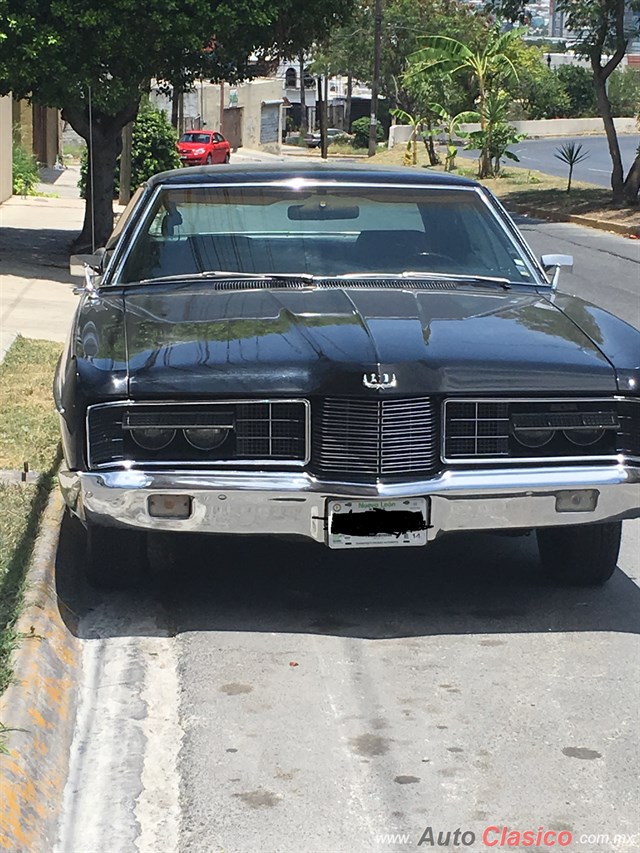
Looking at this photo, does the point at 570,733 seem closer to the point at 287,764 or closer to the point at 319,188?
the point at 287,764

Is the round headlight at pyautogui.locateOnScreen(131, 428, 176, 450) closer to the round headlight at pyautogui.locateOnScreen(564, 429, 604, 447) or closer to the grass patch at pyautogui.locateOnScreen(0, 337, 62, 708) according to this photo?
the grass patch at pyautogui.locateOnScreen(0, 337, 62, 708)

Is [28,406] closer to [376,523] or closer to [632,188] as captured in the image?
[376,523]

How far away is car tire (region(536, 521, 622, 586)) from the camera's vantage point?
5.50m

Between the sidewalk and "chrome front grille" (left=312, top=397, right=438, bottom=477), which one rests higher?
"chrome front grille" (left=312, top=397, right=438, bottom=477)

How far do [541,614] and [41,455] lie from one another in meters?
3.06

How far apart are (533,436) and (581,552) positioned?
80 cm

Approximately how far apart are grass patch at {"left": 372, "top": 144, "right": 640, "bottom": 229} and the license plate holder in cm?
1952

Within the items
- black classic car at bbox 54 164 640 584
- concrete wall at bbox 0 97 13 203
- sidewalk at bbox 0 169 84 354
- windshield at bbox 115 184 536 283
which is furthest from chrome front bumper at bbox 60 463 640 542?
concrete wall at bbox 0 97 13 203

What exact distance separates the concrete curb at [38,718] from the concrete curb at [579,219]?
20394mm

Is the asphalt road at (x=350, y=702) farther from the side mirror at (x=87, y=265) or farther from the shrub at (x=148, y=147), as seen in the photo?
the shrub at (x=148, y=147)

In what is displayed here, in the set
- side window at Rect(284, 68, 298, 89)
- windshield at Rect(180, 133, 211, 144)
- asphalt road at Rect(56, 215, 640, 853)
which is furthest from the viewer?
side window at Rect(284, 68, 298, 89)

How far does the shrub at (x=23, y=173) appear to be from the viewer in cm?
2990

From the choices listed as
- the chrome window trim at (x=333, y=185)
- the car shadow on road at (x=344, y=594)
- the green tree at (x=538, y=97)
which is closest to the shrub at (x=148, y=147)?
the chrome window trim at (x=333, y=185)

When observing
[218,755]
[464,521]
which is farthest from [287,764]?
[464,521]
